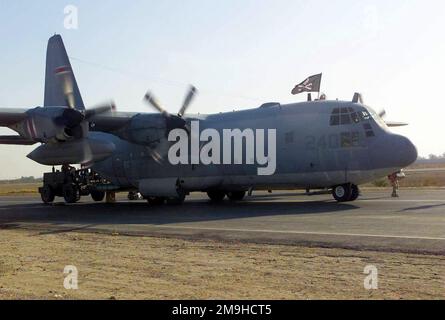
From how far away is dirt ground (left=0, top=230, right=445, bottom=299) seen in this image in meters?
6.63

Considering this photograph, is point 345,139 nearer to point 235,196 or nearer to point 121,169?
point 235,196

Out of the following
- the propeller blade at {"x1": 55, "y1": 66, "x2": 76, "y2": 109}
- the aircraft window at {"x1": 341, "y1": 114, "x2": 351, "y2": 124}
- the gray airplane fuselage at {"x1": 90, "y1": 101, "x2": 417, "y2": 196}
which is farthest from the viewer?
the propeller blade at {"x1": 55, "y1": 66, "x2": 76, "y2": 109}

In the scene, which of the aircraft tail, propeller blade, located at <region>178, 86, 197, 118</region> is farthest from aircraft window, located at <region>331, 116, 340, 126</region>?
the aircraft tail

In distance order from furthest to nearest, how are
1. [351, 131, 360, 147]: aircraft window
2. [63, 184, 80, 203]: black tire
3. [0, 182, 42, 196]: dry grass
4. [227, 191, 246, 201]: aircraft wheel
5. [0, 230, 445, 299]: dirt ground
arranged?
[0, 182, 42, 196]: dry grass, [63, 184, 80, 203]: black tire, [227, 191, 246, 201]: aircraft wheel, [351, 131, 360, 147]: aircraft window, [0, 230, 445, 299]: dirt ground

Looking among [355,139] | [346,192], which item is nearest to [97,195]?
[346,192]

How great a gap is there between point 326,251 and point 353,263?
1371 mm

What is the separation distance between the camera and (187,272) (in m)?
8.16

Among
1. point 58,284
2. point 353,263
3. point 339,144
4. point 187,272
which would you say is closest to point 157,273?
point 187,272

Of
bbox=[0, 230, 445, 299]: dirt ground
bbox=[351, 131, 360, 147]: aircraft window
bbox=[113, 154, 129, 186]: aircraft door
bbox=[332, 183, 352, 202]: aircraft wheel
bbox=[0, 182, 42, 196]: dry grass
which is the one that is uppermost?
bbox=[351, 131, 360, 147]: aircraft window

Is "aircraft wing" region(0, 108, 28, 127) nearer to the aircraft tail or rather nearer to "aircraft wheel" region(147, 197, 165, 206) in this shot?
the aircraft tail

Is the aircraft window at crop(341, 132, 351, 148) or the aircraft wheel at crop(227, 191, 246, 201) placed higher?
the aircraft window at crop(341, 132, 351, 148)

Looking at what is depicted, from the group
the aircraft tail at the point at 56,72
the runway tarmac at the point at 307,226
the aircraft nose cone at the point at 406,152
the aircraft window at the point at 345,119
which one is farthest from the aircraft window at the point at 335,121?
the aircraft tail at the point at 56,72

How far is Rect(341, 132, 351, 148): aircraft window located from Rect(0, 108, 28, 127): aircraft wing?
13097mm
